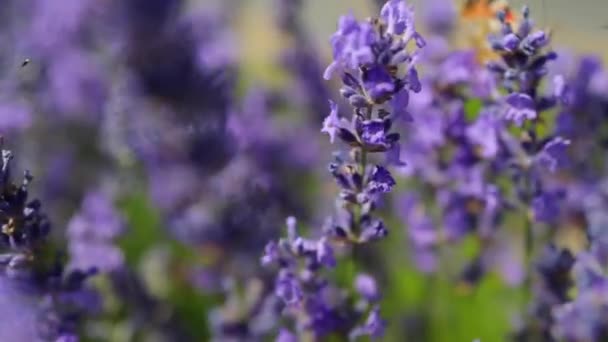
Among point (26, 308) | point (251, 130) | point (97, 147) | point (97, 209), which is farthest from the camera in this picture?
point (97, 147)

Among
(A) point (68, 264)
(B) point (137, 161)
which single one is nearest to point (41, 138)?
(B) point (137, 161)

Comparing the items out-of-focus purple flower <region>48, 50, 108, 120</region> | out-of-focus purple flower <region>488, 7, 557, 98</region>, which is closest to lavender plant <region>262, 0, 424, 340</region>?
out-of-focus purple flower <region>488, 7, 557, 98</region>

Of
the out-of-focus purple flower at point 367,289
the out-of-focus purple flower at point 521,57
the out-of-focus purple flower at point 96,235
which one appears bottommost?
the out-of-focus purple flower at point 367,289

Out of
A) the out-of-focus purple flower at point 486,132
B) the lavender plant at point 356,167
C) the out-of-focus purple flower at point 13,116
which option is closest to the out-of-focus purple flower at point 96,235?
the out-of-focus purple flower at point 13,116

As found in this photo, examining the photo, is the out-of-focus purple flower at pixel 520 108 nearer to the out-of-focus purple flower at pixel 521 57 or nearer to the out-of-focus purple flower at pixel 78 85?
the out-of-focus purple flower at pixel 521 57

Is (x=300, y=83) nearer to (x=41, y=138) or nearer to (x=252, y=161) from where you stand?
(x=252, y=161)

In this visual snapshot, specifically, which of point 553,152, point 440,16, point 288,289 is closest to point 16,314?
point 288,289

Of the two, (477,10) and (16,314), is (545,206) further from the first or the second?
(16,314)
